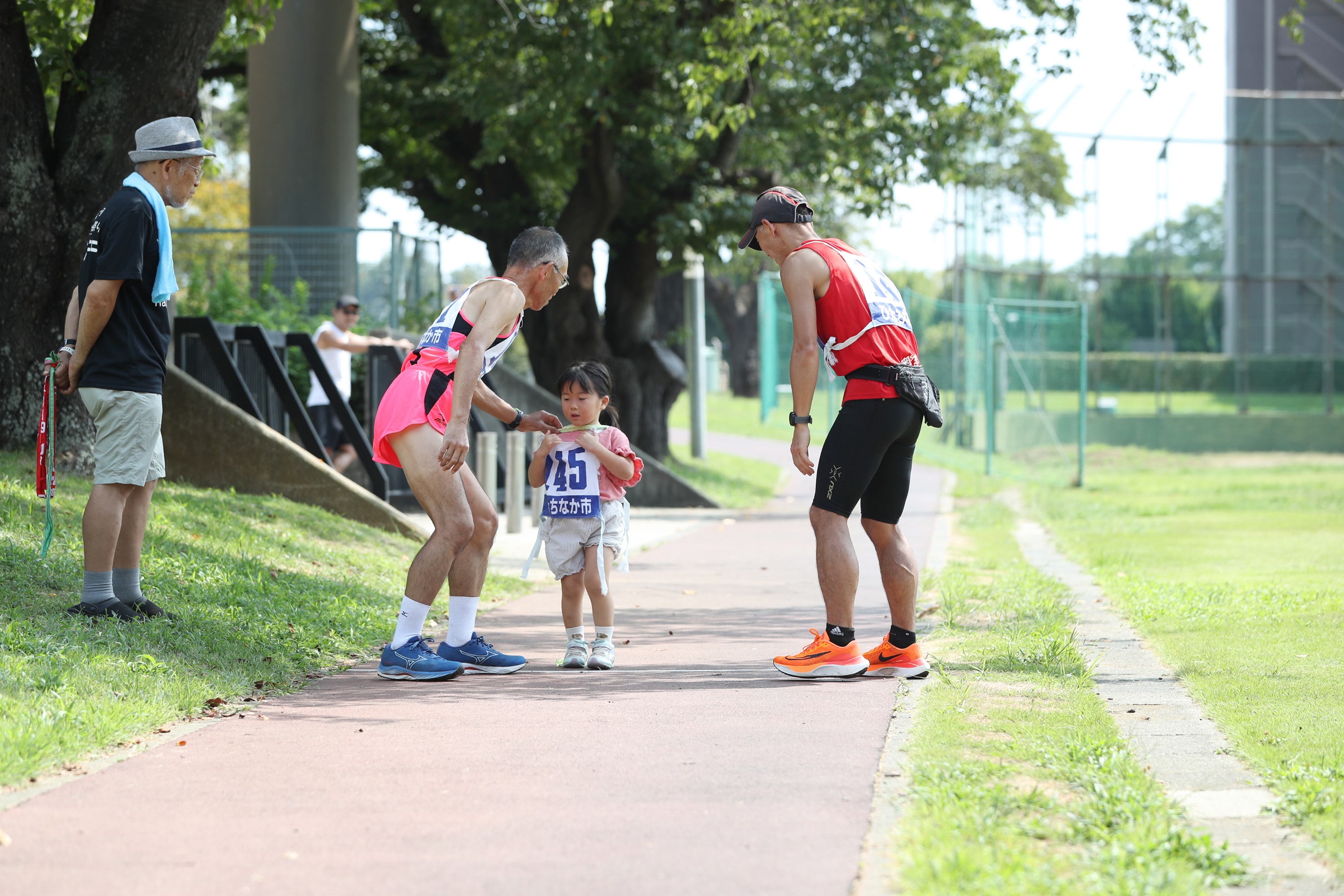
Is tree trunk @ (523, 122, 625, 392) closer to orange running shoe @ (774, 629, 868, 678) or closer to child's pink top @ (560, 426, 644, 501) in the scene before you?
child's pink top @ (560, 426, 644, 501)

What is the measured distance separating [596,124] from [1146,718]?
42.5ft

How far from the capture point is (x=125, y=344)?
5.88 m

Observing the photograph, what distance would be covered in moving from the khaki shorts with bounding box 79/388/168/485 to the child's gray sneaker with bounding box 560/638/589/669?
1.88 meters

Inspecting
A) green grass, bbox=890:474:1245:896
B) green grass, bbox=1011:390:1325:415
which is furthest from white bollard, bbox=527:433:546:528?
green grass, bbox=1011:390:1325:415

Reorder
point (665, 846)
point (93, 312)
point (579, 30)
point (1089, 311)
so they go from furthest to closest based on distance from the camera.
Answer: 1. point (1089, 311)
2. point (579, 30)
3. point (93, 312)
4. point (665, 846)

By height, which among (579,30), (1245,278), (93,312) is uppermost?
(579,30)

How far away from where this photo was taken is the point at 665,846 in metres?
3.52

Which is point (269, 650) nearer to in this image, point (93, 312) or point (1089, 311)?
point (93, 312)

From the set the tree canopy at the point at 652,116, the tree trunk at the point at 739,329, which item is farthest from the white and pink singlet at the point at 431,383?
the tree trunk at the point at 739,329

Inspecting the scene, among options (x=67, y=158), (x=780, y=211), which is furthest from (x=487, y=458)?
(x=780, y=211)

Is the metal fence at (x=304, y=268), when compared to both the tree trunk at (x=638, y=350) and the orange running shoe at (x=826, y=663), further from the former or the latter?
the orange running shoe at (x=826, y=663)

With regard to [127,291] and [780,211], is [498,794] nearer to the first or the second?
[780,211]

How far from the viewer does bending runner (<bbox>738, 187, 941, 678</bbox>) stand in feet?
19.0

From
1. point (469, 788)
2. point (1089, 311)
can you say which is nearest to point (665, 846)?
point (469, 788)
